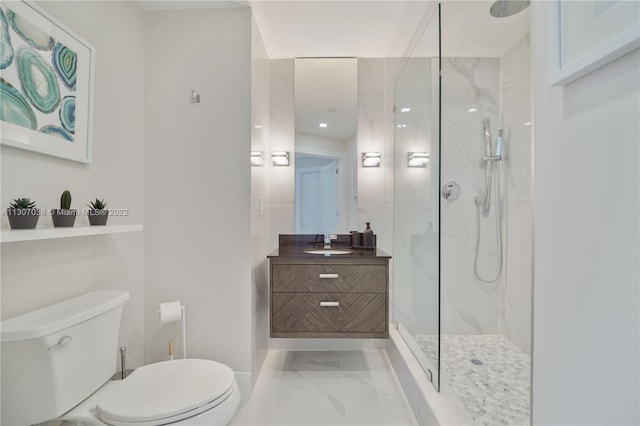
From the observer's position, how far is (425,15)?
1885 mm

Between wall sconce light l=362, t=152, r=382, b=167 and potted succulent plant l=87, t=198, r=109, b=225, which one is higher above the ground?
wall sconce light l=362, t=152, r=382, b=167

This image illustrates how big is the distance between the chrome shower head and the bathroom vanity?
1.68 m

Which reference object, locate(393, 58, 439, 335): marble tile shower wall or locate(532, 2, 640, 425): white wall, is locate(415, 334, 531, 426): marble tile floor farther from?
locate(532, 2, 640, 425): white wall

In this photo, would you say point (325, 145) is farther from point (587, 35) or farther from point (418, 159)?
point (587, 35)

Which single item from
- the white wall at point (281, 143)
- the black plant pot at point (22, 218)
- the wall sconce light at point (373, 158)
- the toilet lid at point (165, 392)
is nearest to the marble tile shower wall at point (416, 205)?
the wall sconce light at point (373, 158)

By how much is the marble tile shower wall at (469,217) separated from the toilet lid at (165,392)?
1728mm

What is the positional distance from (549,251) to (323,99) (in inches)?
82.9

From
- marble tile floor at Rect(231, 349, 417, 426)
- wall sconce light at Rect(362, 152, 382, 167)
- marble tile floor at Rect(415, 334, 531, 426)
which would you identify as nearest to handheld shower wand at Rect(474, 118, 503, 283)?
marble tile floor at Rect(415, 334, 531, 426)

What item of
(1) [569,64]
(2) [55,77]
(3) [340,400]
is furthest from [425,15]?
(3) [340,400]

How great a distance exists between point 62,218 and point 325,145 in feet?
5.96

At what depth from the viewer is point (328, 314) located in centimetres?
187

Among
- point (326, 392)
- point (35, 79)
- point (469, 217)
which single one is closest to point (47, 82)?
point (35, 79)

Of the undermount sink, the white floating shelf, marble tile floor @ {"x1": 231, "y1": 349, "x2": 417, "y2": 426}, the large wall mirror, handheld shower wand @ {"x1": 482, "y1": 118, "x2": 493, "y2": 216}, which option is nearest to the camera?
the white floating shelf

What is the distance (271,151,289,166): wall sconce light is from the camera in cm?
248
